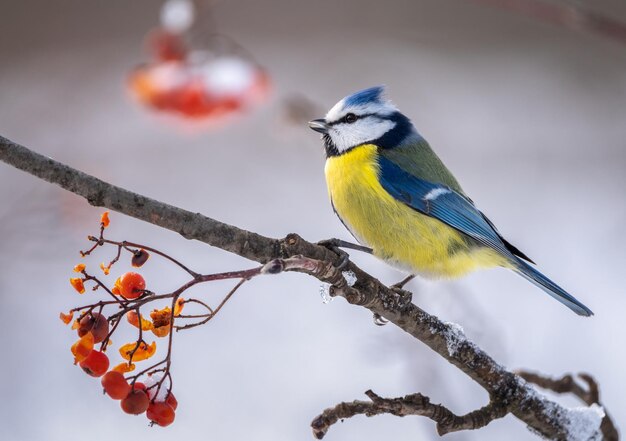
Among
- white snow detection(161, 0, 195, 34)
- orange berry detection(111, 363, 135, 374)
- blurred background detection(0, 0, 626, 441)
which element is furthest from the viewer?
blurred background detection(0, 0, 626, 441)

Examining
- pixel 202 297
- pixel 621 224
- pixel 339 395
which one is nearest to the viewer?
pixel 339 395

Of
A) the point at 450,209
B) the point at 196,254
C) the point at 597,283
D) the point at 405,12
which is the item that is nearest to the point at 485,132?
the point at 405,12

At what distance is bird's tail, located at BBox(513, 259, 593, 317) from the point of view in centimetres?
124

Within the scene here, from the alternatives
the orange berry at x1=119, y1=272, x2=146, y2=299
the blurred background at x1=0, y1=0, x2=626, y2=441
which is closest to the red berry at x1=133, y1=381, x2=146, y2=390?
the orange berry at x1=119, y1=272, x2=146, y2=299

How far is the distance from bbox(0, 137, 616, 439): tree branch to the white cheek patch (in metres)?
0.51

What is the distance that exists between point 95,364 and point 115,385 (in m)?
0.03

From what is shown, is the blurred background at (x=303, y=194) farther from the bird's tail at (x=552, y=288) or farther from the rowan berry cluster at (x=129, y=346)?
the rowan berry cluster at (x=129, y=346)

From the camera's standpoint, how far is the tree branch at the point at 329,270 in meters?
0.68

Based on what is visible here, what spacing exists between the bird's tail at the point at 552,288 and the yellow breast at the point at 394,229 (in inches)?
2.7

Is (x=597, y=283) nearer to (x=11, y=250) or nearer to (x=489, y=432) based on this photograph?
(x=489, y=432)

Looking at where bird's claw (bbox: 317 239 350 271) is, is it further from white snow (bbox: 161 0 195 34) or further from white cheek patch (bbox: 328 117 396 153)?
white snow (bbox: 161 0 195 34)

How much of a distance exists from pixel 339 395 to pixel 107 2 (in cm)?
213

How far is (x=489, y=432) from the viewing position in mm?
1671

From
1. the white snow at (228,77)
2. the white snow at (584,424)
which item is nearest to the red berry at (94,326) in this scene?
the white snow at (584,424)
